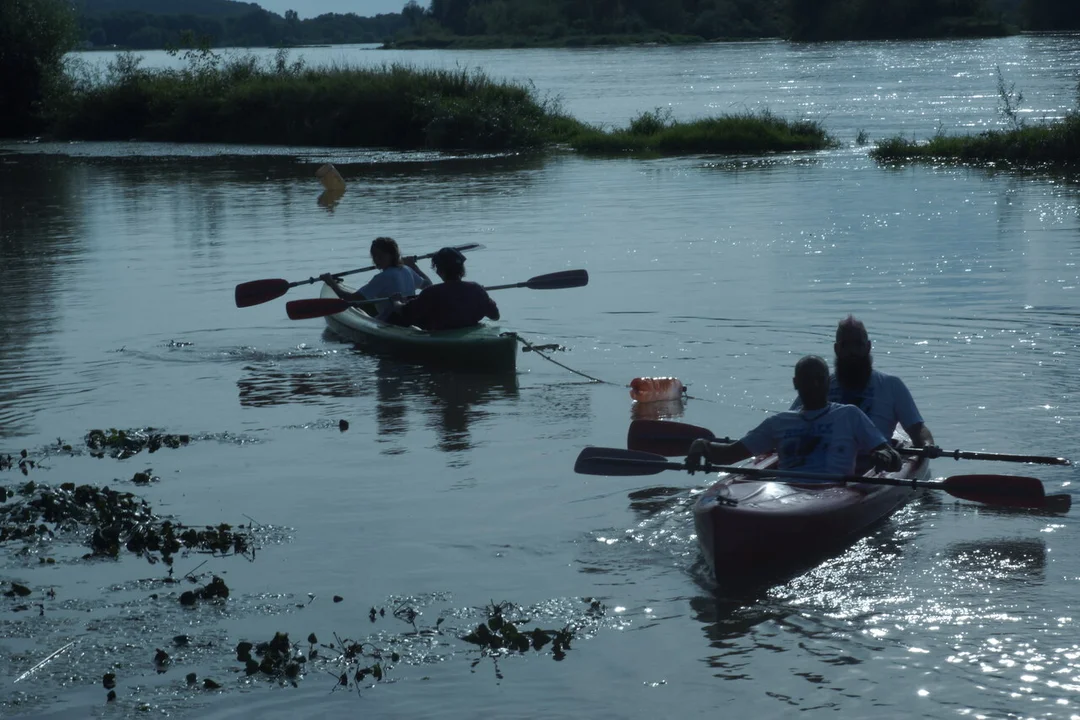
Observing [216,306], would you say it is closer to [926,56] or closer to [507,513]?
[507,513]

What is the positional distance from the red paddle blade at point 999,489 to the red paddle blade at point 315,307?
7672mm

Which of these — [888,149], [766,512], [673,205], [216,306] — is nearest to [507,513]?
[766,512]

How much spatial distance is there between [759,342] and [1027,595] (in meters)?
6.53

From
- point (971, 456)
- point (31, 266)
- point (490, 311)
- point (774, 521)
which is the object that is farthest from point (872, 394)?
point (31, 266)

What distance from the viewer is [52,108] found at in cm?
5191

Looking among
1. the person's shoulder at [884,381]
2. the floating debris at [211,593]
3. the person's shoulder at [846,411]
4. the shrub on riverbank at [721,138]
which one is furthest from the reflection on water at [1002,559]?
the shrub on riverbank at [721,138]

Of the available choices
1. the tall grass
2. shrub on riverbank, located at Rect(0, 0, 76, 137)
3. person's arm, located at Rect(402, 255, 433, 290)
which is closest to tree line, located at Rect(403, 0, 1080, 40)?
shrub on riverbank, located at Rect(0, 0, 76, 137)

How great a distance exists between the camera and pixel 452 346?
13062 mm

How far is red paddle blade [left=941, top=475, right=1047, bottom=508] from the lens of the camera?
25.8 feet

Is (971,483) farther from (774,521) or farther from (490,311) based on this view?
(490,311)

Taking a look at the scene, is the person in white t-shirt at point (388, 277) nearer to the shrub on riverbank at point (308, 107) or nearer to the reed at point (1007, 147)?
the reed at point (1007, 147)

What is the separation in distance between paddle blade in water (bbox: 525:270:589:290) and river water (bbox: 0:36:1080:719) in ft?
1.81

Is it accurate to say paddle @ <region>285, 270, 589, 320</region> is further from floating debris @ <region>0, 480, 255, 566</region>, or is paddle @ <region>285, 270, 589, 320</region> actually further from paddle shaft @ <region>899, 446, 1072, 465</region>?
paddle shaft @ <region>899, 446, 1072, 465</region>

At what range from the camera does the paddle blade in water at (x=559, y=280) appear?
1433 cm
